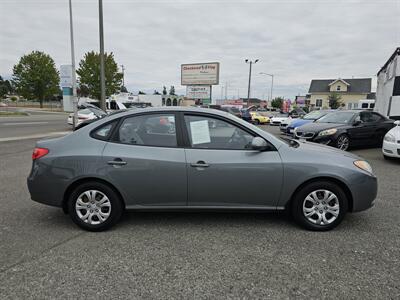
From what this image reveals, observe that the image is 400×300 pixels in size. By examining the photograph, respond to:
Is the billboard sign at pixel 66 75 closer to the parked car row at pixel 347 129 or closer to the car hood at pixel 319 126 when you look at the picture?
the parked car row at pixel 347 129

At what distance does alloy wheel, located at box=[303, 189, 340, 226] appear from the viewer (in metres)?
3.52

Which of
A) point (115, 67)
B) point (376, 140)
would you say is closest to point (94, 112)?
point (376, 140)

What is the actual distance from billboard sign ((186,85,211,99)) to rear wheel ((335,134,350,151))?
17.2m

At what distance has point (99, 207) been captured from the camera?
11.6ft

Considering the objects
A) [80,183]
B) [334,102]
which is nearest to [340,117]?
[80,183]

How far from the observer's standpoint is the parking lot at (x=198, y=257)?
2496mm

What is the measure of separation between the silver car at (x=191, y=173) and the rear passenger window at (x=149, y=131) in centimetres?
1

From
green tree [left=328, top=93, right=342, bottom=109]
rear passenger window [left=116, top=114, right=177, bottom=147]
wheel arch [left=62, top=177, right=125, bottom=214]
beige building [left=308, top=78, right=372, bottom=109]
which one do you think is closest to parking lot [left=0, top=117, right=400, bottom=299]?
wheel arch [left=62, top=177, right=125, bottom=214]

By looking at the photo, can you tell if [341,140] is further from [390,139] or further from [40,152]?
[40,152]

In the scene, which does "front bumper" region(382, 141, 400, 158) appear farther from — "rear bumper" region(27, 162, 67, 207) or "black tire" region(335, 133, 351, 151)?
"rear bumper" region(27, 162, 67, 207)

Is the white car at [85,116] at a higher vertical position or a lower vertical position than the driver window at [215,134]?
lower

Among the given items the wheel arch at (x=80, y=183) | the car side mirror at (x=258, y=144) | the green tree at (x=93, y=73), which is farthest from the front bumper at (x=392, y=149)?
the green tree at (x=93, y=73)

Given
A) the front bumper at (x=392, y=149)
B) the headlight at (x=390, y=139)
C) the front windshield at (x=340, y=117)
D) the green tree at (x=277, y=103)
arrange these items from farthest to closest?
1. the green tree at (x=277, y=103)
2. the front windshield at (x=340, y=117)
3. the headlight at (x=390, y=139)
4. the front bumper at (x=392, y=149)

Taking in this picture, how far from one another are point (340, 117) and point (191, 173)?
343 inches
